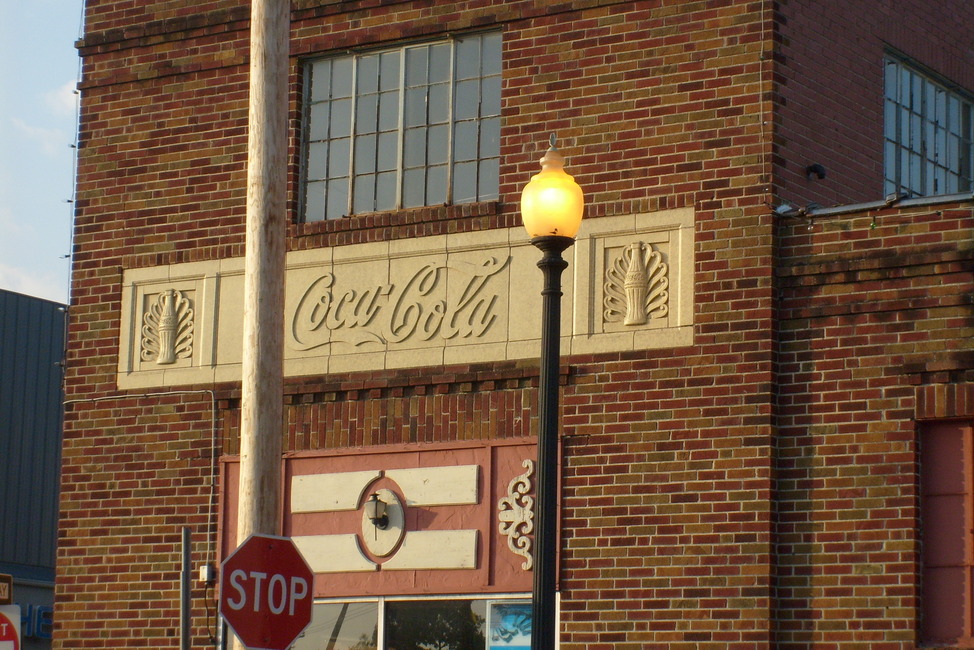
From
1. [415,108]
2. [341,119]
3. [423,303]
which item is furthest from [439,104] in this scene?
[423,303]

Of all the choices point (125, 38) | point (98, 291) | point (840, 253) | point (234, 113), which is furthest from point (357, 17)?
point (840, 253)

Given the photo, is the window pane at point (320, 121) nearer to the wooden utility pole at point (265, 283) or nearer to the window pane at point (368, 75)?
the window pane at point (368, 75)

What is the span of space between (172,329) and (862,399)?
6.31 m

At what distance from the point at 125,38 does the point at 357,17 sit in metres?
2.44

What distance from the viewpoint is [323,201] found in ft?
50.6

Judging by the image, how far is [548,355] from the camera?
411 inches

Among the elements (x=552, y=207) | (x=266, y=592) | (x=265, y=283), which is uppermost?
(x=552, y=207)

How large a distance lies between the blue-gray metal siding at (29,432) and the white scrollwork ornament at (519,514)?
1703 centimetres

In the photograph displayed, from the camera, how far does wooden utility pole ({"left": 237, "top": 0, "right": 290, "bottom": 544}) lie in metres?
10.0

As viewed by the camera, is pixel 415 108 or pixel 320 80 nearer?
pixel 415 108

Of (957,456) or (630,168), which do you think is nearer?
(957,456)

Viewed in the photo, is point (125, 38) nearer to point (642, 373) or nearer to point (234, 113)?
point (234, 113)

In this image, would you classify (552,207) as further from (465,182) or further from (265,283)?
(465,182)

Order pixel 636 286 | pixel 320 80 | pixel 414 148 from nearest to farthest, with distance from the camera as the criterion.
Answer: pixel 636 286 → pixel 414 148 → pixel 320 80
